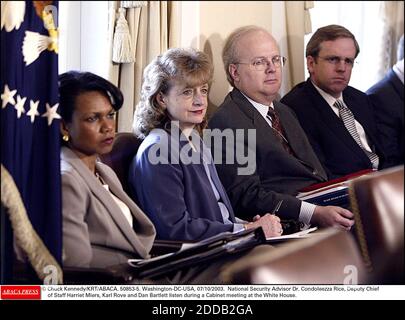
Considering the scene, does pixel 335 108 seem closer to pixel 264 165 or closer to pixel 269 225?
pixel 264 165

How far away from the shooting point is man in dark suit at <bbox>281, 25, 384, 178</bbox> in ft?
8.25

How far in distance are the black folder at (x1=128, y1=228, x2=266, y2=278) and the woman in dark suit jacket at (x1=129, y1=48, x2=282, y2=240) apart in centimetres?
12

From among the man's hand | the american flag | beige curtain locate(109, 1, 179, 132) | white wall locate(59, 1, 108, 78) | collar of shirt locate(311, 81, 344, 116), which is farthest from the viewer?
collar of shirt locate(311, 81, 344, 116)

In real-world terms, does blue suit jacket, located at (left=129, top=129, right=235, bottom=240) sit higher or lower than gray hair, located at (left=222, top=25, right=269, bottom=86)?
lower

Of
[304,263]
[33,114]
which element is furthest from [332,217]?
[33,114]

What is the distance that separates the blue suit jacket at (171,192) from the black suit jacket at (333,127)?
0.50 metres

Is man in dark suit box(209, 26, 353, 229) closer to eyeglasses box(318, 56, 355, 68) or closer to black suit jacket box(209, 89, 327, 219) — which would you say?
black suit jacket box(209, 89, 327, 219)

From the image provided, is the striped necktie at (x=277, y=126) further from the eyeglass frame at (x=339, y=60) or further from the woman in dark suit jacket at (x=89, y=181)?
the woman in dark suit jacket at (x=89, y=181)

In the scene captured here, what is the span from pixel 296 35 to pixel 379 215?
0.88 meters

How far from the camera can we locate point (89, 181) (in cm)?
196

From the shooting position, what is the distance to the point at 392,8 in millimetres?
2549

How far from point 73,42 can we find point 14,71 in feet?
1.10

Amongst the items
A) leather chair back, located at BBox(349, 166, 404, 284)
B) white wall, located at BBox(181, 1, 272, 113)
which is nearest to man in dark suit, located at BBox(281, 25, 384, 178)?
white wall, located at BBox(181, 1, 272, 113)

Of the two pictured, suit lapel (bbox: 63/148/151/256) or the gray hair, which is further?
the gray hair
